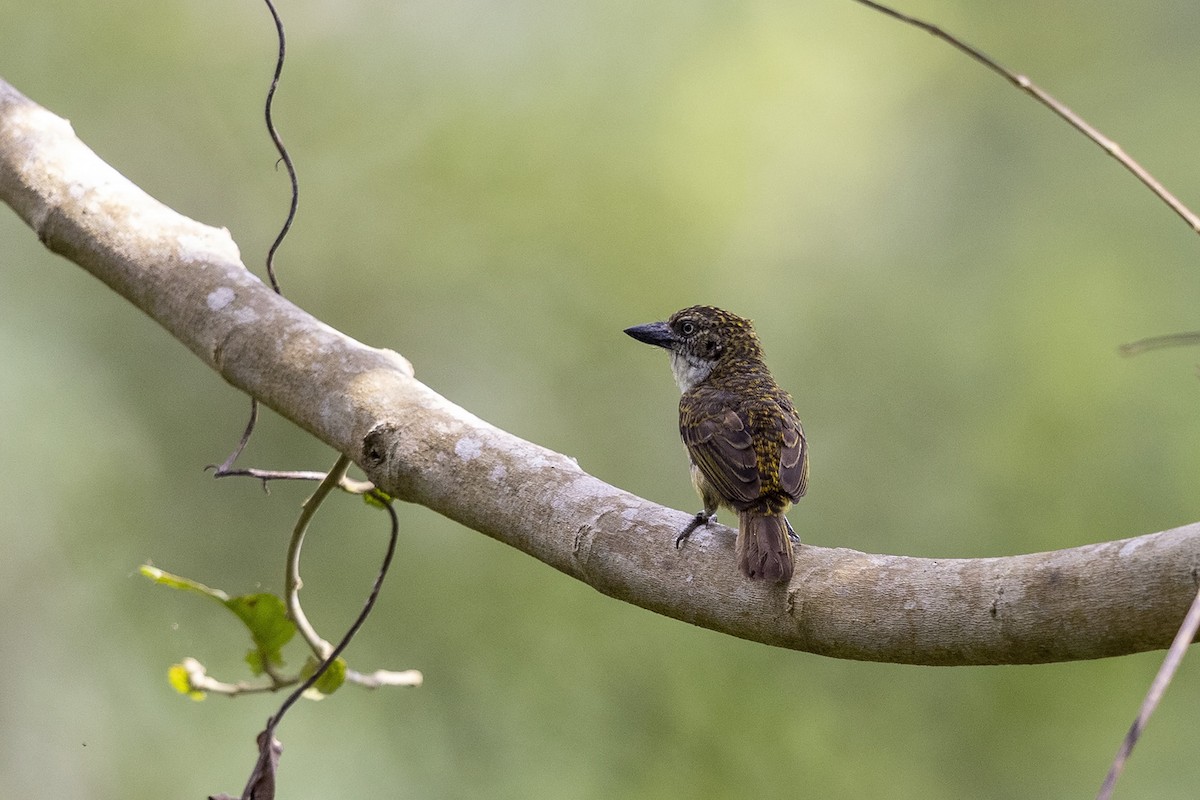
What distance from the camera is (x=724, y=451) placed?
3088 mm

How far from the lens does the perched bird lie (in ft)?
9.54

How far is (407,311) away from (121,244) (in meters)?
5.63

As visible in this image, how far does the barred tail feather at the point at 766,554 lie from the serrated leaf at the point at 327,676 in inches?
44.9

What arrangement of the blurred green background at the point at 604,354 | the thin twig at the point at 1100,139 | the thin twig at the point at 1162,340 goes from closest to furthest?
the thin twig at the point at 1100,139
the thin twig at the point at 1162,340
the blurred green background at the point at 604,354

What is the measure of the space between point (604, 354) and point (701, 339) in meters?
4.17

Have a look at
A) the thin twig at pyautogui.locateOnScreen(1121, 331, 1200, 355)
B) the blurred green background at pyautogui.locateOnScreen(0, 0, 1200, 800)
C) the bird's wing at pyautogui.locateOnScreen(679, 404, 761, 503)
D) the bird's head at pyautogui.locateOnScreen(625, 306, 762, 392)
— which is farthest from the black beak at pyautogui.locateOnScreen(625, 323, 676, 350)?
the blurred green background at pyautogui.locateOnScreen(0, 0, 1200, 800)

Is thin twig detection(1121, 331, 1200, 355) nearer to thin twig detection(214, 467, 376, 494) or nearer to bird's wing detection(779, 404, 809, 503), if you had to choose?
bird's wing detection(779, 404, 809, 503)

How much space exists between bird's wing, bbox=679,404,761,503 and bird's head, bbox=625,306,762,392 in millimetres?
411

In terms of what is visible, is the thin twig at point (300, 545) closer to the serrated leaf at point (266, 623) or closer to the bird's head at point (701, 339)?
the serrated leaf at point (266, 623)

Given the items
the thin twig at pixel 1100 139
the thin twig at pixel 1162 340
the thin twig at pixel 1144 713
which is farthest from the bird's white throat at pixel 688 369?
the thin twig at pixel 1144 713

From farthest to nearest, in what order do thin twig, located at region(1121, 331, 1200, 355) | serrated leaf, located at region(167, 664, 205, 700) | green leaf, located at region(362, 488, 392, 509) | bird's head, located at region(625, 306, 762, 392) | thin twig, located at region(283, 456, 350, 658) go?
1. bird's head, located at region(625, 306, 762, 392)
2. serrated leaf, located at region(167, 664, 205, 700)
3. green leaf, located at region(362, 488, 392, 509)
4. thin twig, located at region(283, 456, 350, 658)
5. thin twig, located at region(1121, 331, 1200, 355)

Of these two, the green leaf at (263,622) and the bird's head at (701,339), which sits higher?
the bird's head at (701,339)

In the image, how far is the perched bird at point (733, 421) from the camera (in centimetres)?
291

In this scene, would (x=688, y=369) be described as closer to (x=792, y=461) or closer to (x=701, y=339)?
(x=701, y=339)
